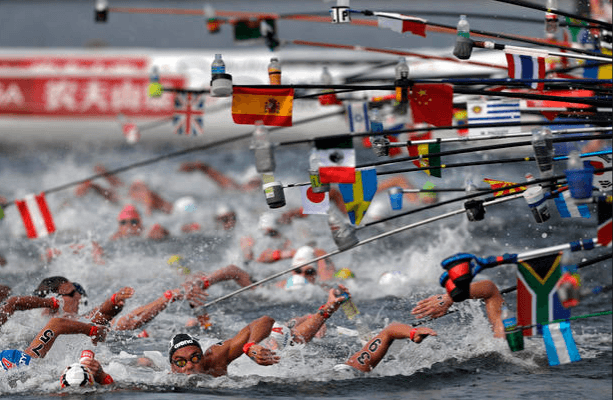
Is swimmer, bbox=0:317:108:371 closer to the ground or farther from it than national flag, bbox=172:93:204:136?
closer to the ground

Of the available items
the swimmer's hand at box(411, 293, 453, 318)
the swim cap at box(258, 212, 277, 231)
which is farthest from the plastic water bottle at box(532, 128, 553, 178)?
the swim cap at box(258, 212, 277, 231)

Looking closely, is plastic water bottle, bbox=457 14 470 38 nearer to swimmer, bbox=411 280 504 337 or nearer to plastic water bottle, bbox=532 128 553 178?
plastic water bottle, bbox=532 128 553 178

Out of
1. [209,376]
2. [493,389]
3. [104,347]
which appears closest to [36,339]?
[104,347]

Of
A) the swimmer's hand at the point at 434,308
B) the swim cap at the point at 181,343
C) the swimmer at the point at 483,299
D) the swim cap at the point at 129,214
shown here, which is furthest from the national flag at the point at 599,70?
the swim cap at the point at 129,214

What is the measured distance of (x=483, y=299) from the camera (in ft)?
31.0

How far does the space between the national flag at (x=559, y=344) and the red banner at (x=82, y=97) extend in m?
20.7

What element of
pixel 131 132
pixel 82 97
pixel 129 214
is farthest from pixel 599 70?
pixel 82 97

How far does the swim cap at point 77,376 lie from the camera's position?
8.85m

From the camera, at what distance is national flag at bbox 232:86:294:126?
312 inches

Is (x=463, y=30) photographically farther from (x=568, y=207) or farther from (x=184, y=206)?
(x=184, y=206)

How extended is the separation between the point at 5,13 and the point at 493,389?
24.1 meters

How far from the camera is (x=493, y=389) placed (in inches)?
351

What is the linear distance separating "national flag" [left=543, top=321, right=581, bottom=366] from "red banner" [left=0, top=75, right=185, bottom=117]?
816 inches

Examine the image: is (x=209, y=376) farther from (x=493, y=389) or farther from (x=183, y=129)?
(x=183, y=129)
